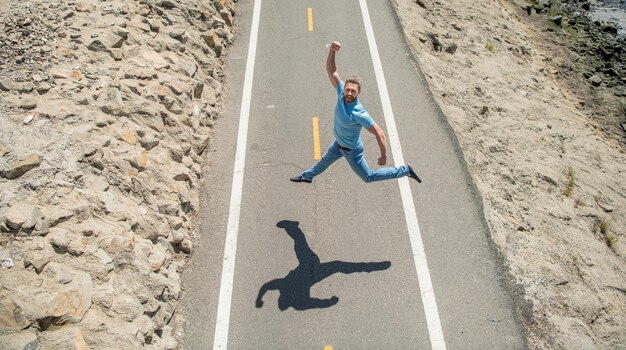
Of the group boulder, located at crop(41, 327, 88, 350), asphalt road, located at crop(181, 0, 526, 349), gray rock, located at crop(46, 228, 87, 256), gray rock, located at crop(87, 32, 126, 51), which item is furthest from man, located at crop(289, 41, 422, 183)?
boulder, located at crop(41, 327, 88, 350)

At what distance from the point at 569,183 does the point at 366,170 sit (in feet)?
14.5

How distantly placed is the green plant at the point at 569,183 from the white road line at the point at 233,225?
5.98 m

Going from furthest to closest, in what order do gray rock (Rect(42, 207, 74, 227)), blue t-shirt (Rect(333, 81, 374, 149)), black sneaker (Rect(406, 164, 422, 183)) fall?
black sneaker (Rect(406, 164, 422, 183))
blue t-shirt (Rect(333, 81, 374, 149))
gray rock (Rect(42, 207, 74, 227))

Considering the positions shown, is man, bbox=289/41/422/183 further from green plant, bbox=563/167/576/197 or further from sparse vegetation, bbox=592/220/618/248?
sparse vegetation, bbox=592/220/618/248

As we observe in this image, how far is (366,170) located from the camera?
7.55m

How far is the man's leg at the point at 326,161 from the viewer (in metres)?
7.62

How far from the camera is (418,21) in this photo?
12930mm

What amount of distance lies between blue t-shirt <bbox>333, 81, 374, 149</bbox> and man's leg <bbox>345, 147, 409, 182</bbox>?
0.18m

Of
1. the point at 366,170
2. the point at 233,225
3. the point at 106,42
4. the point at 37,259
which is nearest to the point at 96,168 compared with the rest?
the point at 37,259

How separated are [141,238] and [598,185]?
8.60 metres

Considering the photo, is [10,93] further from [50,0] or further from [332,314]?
[332,314]

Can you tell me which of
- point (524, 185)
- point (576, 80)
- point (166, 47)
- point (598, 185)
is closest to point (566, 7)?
point (576, 80)

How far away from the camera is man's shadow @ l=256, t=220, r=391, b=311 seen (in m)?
6.85

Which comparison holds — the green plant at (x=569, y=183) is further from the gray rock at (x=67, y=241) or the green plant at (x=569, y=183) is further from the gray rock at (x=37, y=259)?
the gray rock at (x=37, y=259)
